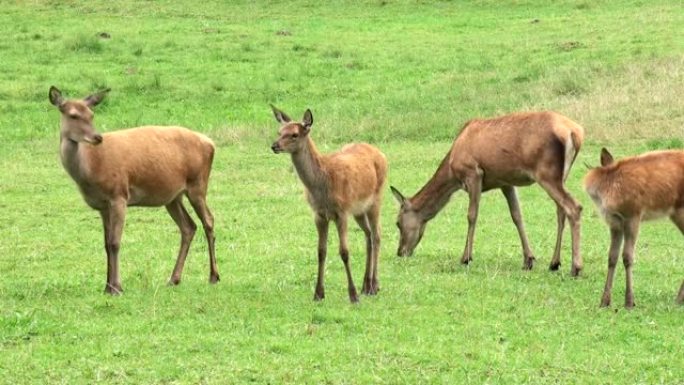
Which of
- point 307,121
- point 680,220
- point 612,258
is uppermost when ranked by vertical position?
point 307,121

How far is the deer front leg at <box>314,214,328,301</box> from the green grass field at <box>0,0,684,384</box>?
6.5 inches

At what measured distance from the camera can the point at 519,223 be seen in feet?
44.3

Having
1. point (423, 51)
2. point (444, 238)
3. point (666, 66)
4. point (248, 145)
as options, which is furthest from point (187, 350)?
point (423, 51)

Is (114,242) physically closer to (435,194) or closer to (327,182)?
(327,182)

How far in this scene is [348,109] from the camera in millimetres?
25031

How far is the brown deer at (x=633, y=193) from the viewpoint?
10.4 m

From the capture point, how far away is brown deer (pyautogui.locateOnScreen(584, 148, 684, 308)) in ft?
34.1

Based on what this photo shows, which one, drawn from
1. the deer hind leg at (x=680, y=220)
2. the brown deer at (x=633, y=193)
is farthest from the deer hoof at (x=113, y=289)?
the deer hind leg at (x=680, y=220)

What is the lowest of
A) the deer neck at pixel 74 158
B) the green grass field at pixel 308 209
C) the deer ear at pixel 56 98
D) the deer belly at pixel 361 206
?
the green grass field at pixel 308 209

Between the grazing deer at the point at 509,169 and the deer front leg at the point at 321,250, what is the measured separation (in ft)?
8.97

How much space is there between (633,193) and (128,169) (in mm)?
4401

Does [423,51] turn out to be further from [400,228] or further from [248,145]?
[400,228]

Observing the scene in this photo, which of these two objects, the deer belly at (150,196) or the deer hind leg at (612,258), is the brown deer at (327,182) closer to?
the deer belly at (150,196)

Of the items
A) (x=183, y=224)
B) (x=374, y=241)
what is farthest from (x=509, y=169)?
(x=183, y=224)
